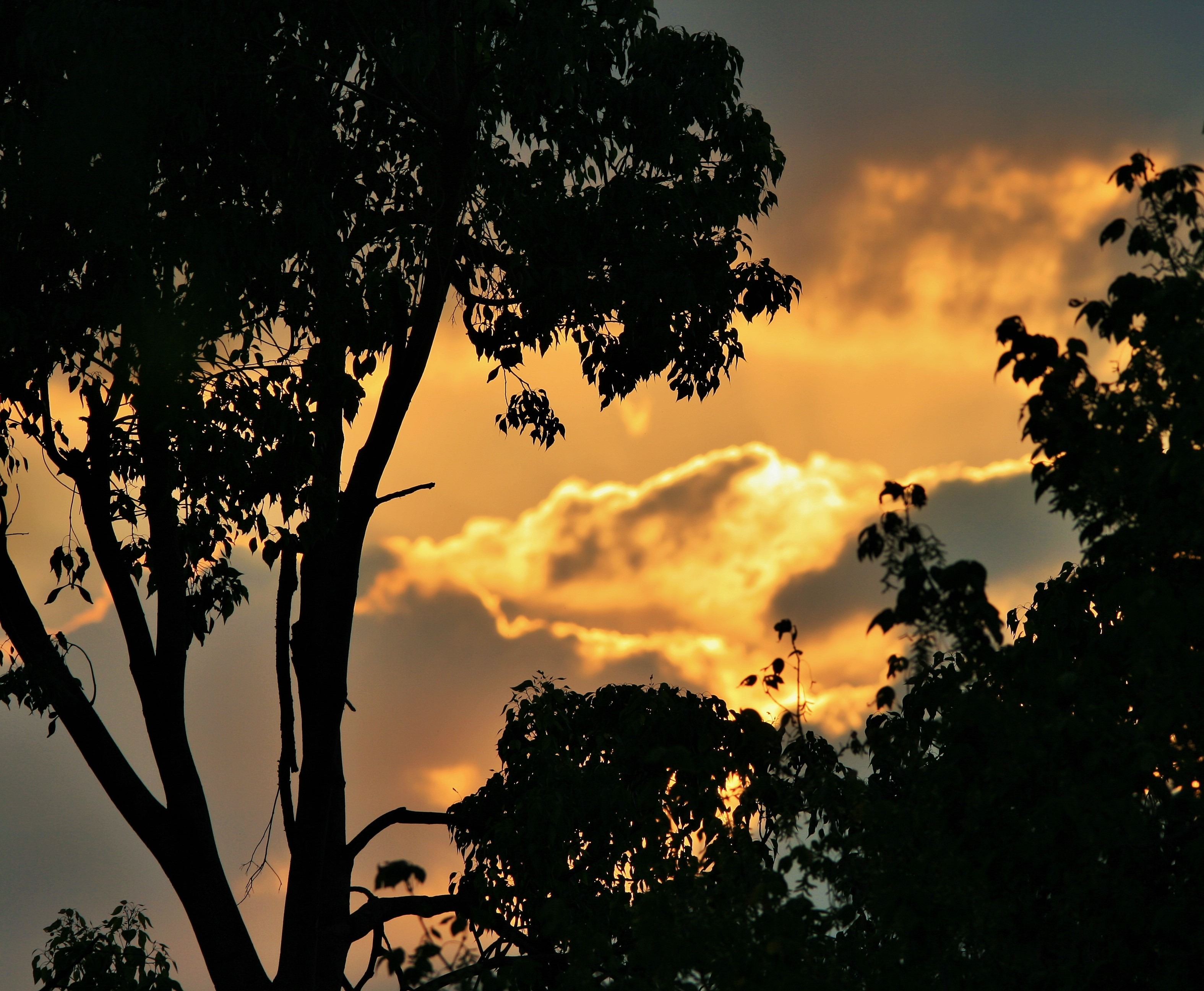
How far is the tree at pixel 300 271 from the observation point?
1037 centimetres

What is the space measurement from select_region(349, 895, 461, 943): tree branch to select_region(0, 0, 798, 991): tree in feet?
0.11

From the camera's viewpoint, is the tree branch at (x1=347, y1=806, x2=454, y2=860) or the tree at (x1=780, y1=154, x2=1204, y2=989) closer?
the tree at (x1=780, y1=154, x2=1204, y2=989)

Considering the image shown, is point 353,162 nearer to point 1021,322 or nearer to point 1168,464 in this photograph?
point 1021,322

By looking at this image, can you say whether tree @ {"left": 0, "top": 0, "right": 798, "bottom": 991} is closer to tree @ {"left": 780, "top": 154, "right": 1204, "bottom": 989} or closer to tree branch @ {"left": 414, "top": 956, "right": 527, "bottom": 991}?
tree branch @ {"left": 414, "top": 956, "right": 527, "bottom": 991}

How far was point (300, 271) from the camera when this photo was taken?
440 inches

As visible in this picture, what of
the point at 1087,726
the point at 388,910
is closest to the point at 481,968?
the point at 388,910

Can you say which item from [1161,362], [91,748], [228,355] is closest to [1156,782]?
[1161,362]

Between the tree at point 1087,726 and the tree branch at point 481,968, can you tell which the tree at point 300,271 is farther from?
the tree at point 1087,726

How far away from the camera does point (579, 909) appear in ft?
35.9

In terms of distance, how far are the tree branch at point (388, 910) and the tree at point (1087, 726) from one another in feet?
24.7

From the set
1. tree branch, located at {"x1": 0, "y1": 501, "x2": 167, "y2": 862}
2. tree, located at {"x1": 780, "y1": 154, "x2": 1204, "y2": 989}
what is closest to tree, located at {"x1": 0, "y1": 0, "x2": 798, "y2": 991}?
tree branch, located at {"x1": 0, "y1": 501, "x2": 167, "y2": 862}

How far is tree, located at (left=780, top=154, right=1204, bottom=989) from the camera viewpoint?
18.3 ft

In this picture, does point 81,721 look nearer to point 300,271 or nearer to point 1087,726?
point 300,271

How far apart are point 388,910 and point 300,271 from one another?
738 cm
